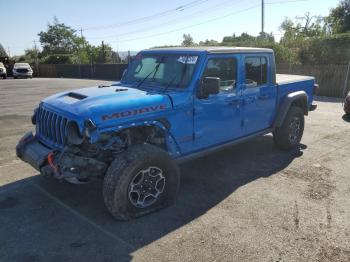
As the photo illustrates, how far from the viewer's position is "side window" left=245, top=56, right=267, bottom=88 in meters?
5.74

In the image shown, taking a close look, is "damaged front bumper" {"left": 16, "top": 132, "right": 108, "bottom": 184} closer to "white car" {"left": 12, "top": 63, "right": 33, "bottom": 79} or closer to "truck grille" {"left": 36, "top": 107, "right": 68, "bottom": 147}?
"truck grille" {"left": 36, "top": 107, "right": 68, "bottom": 147}

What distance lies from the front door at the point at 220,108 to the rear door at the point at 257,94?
0.23 meters

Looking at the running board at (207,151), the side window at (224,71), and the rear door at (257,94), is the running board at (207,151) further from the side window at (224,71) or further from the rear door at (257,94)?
the side window at (224,71)

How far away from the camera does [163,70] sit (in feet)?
17.2

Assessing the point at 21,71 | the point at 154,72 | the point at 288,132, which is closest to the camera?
the point at 154,72

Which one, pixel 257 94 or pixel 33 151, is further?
pixel 257 94

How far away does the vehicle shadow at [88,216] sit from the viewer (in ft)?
11.9

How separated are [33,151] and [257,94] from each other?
3608 millimetres

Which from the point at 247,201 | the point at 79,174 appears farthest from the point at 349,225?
the point at 79,174

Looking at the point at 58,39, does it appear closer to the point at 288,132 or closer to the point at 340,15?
the point at 340,15

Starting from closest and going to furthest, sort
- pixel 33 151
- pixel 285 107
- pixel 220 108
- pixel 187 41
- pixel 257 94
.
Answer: pixel 33 151
pixel 220 108
pixel 257 94
pixel 285 107
pixel 187 41

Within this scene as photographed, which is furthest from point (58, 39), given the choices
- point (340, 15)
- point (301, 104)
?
point (301, 104)

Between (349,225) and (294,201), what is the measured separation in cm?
78

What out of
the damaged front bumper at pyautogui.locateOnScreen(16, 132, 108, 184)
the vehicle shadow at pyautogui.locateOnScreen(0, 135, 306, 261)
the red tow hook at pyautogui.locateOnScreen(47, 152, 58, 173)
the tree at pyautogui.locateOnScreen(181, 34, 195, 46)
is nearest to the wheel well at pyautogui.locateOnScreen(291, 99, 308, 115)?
the vehicle shadow at pyautogui.locateOnScreen(0, 135, 306, 261)
